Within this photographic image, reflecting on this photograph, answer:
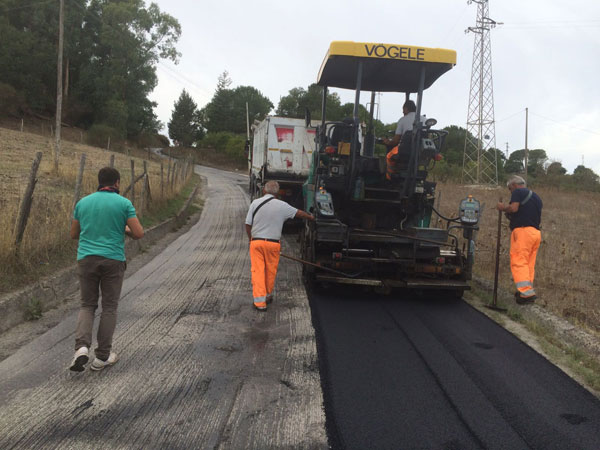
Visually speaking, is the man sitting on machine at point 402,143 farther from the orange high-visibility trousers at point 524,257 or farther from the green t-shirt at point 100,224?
the green t-shirt at point 100,224

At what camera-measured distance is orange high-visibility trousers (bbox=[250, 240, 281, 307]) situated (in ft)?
19.4

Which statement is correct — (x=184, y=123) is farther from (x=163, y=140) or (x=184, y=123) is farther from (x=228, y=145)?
(x=228, y=145)

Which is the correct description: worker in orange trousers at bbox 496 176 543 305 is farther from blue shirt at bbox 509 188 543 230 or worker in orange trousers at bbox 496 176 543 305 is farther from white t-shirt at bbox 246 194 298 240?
white t-shirt at bbox 246 194 298 240

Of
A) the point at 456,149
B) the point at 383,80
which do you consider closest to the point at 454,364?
the point at 383,80

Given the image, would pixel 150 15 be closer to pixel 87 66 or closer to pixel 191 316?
pixel 87 66

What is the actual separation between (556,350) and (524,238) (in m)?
1.91

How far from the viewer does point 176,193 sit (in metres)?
19.2

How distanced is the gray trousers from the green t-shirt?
7 cm

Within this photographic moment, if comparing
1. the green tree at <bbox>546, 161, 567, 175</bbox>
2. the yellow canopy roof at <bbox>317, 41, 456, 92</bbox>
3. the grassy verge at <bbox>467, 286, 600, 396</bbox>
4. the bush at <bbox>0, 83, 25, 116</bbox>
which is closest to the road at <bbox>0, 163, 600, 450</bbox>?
the grassy verge at <bbox>467, 286, 600, 396</bbox>

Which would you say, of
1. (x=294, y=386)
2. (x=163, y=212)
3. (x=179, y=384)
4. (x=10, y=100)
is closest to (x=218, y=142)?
(x=10, y=100)

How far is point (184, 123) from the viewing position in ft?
276

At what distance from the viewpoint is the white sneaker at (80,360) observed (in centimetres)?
389

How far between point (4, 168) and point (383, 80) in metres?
14.4

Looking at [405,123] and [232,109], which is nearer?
[405,123]
